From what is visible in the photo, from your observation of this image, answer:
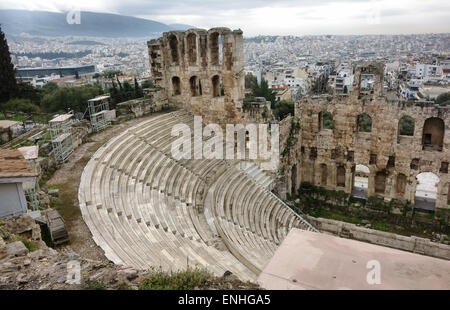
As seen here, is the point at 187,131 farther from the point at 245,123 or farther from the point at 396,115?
the point at 396,115

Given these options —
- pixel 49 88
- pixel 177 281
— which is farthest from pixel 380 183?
pixel 49 88

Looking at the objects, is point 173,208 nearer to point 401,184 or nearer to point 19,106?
point 401,184

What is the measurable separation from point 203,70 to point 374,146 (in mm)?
11432

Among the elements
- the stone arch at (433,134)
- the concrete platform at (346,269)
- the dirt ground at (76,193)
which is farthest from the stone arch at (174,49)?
the concrete platform at (346,269)

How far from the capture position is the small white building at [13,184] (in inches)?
346

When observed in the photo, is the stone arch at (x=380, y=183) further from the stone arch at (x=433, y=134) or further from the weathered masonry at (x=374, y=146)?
the stone arch at (x=433, y=134)

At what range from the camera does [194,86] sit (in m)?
22.5

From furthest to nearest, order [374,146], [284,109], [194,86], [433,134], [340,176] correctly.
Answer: [284,109] → [340,176] → [194,86] → [374,146] → [433,134]

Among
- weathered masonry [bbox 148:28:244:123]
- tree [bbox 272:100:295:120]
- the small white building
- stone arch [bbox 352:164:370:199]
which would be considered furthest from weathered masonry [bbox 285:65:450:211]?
the small white building

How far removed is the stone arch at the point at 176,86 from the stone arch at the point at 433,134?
50.6ft
